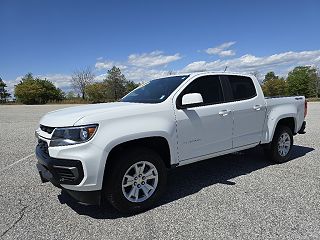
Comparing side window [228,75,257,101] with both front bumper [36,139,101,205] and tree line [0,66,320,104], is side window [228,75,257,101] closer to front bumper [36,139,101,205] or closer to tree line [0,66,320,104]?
front bumper [36,139,101,205]

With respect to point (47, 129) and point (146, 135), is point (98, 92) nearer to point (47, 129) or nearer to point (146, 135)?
point (47, 129)

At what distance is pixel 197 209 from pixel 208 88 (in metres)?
2.01

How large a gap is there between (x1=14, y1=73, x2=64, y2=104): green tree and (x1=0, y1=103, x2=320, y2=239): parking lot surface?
6791cm

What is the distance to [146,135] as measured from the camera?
3748 millimetres

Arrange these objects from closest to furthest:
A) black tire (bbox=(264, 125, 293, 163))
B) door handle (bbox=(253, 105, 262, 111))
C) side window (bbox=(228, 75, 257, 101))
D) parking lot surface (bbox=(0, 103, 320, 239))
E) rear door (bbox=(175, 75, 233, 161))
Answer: parking lot surface (bbox=(0, 103, 320, 239))
rear door (bbox=(175, 75, 233, 161))
side window (bbox=(228, 75, 257, 101))
door handle (bbox=(253, 105, 262, 111))
black tire (bbox=(264, 125, 293, 163))

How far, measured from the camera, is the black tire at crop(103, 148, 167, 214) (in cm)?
359

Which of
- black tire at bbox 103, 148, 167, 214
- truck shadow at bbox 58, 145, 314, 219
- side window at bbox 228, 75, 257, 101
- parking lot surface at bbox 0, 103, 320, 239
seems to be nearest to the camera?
parking lot surface at bbox 0, 103, 320, 239

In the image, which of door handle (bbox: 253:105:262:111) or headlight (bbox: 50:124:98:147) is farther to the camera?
door handle (bbox: 253:105:262:111)

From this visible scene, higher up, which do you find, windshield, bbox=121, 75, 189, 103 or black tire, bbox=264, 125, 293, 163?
windshield, bbox=121, 75, 189, 103

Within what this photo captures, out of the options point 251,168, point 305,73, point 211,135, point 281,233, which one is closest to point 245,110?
point 211,135

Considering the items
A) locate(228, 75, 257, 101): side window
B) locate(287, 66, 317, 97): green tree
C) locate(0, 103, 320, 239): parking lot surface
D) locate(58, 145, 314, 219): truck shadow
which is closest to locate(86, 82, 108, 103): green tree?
locate(287, 66, 317, 97): green tree

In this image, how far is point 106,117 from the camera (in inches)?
139

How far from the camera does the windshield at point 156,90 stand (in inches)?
173

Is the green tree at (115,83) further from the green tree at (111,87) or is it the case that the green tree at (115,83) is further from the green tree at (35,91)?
the green tree at (35,91)
